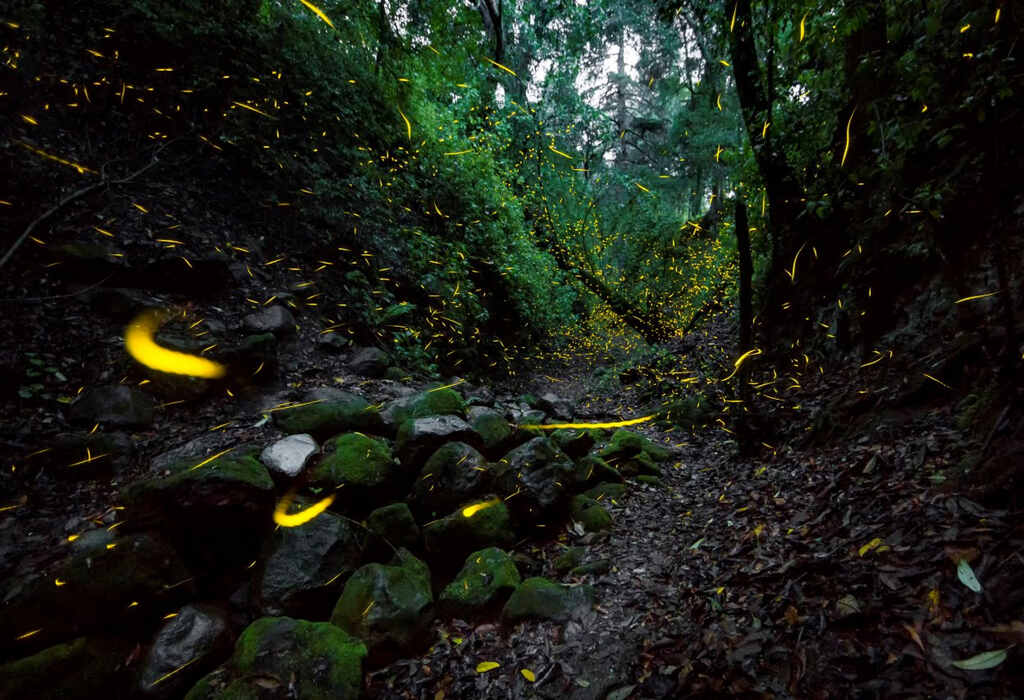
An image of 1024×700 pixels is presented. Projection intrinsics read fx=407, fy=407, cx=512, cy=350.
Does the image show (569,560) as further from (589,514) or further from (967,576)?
(967,576)

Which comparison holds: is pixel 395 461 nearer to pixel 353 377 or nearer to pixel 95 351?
pixel 353 377

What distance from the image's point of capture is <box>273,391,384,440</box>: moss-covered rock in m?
4.95

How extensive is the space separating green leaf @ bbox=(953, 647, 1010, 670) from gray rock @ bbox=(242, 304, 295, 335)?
736 cm

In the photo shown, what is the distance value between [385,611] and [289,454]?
1.92m

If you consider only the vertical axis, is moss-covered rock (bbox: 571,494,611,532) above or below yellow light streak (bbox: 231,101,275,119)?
below

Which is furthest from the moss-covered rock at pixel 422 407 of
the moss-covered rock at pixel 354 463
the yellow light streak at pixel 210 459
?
the yellow light streak at pixel 210 459

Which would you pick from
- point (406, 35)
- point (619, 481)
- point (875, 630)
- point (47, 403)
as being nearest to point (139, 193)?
point (47, 403)

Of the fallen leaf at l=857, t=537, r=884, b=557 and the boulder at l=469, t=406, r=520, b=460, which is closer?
the fallen leaf at l=857, t=537, r=884, b=557

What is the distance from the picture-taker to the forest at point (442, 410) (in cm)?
264

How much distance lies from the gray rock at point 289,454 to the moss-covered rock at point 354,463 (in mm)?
156

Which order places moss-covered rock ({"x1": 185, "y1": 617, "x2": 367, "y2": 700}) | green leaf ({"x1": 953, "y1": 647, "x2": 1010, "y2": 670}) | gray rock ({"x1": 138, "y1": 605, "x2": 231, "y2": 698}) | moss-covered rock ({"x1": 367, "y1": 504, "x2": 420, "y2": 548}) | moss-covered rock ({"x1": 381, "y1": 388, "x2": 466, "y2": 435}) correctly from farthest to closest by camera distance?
moss-covered rock ({"x1": 381, "y1": 388, "x2": 466, "y2": 435}), moss-covered rock ({"x1": 367, "y1": 504, "x2": 420, "y2": 548}), gray rock ({"x1": 138, "y1": 605, "x2": 231, "y2": 698}), moss-covered rock ({"x1": 185, "y1": 617, "x2": 367, "y2": 700}), green leaf ({"x1": 953, "y1": 647, "x2": 1010, "y2": 670})

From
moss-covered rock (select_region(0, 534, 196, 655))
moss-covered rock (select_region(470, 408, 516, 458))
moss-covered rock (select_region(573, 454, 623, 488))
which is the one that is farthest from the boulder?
moss-covered rock (select_region(0, 534, 196, 655))

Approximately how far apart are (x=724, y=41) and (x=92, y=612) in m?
8.56

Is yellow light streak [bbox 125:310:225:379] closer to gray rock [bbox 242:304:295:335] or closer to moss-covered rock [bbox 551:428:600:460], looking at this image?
gray rock [bbox 242:304:295:335]
